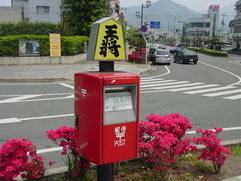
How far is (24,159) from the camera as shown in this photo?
3.81 m

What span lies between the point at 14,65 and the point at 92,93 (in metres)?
21.3

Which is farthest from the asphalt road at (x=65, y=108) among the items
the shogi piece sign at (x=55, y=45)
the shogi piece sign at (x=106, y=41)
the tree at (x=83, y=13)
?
the tree at (x=83, y=13)

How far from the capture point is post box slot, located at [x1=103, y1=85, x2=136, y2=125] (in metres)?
3.36

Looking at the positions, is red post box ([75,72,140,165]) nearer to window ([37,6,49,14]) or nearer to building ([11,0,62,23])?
building ([11,0,62,23])

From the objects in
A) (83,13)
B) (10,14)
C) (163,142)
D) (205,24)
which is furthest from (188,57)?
(205,24)

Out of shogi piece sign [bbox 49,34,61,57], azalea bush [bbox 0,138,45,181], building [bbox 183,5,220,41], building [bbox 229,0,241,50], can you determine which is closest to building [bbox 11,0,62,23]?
shogi piece sign [bbox 49,34,61,57]

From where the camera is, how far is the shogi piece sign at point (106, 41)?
11.8 ft

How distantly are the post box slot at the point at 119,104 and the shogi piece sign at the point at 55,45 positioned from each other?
2148 cm

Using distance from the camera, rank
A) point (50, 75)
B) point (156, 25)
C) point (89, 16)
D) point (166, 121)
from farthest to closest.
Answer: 1. point (156, 25)
2. point (89, 16)
3. point (50, 75)
4. point (166, 121)

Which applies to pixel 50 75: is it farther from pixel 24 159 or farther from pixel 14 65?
pixel 24 159

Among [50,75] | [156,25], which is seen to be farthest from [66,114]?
[156,25]

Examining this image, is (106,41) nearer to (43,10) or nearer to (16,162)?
(16,162)

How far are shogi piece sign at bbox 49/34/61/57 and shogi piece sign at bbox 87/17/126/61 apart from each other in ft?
69.4

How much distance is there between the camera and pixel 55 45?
24.2 metres
